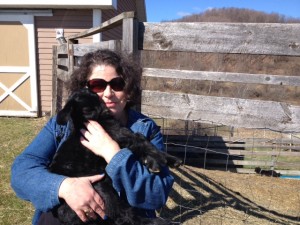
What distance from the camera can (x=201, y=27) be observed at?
9.48ft

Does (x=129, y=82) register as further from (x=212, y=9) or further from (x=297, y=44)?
(x=212, y=9)

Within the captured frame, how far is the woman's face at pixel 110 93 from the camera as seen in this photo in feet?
6.97

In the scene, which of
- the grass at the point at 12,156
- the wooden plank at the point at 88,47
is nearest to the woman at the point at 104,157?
the wooden plank at the point at 88,47

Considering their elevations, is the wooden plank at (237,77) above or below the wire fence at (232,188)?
above

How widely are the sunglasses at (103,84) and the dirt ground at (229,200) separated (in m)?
2.43

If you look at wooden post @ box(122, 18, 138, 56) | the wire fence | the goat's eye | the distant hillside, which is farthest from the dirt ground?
the distant hillside

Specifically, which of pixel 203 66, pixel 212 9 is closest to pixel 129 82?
pixel 203 66

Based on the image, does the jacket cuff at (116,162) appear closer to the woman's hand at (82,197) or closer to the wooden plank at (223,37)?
the woman's hand at (82,197)

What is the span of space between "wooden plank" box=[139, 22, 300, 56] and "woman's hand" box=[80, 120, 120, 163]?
1.29 m

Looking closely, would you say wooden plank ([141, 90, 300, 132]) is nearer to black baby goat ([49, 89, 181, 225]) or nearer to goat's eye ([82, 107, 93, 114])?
black baby goat ([49, 89, 181, 225])

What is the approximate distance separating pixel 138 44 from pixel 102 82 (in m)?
1.11

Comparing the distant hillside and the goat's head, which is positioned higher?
the distant hillside

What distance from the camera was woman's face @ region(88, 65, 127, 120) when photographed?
2125 millimetres

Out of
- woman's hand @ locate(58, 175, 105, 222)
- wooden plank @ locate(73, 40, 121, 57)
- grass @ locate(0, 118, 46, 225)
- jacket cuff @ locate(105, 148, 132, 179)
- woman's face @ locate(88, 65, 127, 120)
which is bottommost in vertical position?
grass @ locate(0, 118, 46, 225)
